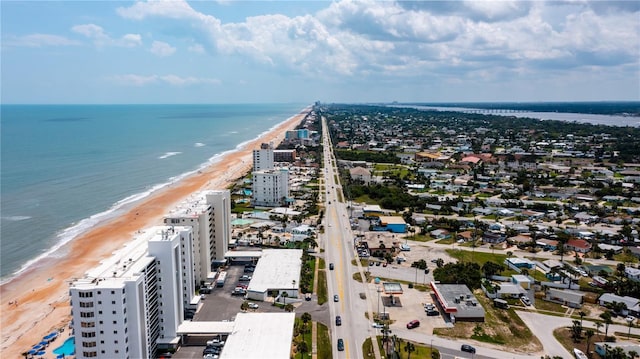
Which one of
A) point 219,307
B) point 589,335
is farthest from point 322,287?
point 589,335

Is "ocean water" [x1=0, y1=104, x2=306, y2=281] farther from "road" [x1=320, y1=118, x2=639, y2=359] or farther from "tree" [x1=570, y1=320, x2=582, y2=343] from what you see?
"tree" [x1=570, y1=320, x2=582, y2=343]

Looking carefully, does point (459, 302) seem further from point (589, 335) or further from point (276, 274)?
point (276, 274)

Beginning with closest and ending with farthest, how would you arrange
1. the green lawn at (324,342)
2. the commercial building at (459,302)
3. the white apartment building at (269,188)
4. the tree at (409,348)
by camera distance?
the tree at (409,348)
the green lawn at (324,342)
the commercial building at (459,302)
the white apartment building at (269,188)

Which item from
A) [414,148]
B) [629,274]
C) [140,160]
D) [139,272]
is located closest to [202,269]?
[139,272]

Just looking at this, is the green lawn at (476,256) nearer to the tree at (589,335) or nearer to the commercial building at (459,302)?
the commercial building at (459,302)

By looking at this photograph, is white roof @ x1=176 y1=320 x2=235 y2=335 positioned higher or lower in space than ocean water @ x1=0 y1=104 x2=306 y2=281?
lower

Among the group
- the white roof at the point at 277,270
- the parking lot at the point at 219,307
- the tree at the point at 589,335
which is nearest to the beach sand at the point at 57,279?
the parking lot at the point at 219,307

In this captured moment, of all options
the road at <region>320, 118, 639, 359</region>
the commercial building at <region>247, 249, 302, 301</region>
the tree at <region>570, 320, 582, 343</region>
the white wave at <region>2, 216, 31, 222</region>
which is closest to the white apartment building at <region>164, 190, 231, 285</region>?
the commercial building at <region>247, 249, 302, 301</region>
